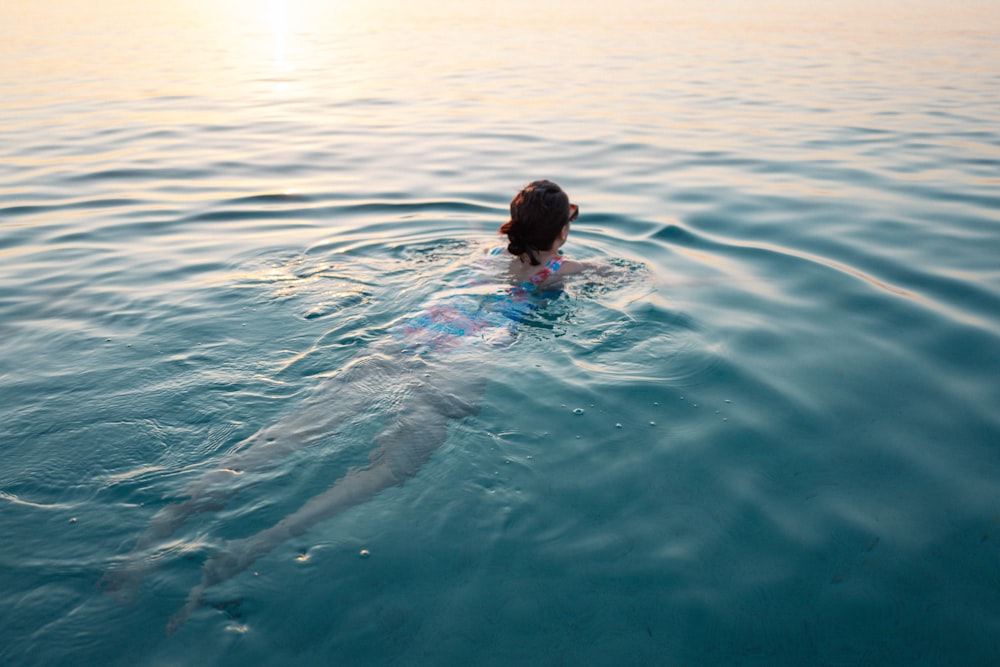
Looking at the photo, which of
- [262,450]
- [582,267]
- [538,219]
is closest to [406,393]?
[262,450]

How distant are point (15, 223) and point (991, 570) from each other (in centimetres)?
977

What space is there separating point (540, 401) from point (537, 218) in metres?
1.98

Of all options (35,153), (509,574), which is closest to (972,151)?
(509,574)

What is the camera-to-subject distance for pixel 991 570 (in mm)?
3357

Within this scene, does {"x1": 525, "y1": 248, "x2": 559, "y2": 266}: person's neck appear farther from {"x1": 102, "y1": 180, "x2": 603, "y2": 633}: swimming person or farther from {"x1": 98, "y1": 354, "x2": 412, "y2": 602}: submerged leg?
{"x1": 98, "y1": 354, "x2": 412, "y2": 602}: submerged leg

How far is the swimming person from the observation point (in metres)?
3.43

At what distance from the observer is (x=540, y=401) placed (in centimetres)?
462

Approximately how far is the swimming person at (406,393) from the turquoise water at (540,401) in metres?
0.07

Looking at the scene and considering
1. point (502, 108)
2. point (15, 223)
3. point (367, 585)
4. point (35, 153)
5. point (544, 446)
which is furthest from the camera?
point (502, 108)

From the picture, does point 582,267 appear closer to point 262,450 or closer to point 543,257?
→ point 543,257

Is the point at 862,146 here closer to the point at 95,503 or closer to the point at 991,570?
the point at 991,570

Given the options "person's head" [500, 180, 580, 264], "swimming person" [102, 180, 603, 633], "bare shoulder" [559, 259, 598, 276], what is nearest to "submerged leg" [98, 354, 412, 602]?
"swimming person" [102, 180, 603, 633]

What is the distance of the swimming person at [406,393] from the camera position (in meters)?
3.43

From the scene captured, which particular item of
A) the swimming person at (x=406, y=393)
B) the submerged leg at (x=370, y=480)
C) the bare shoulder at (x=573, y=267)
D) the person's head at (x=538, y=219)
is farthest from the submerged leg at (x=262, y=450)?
the bare shoulder at (x=573, y=267)
